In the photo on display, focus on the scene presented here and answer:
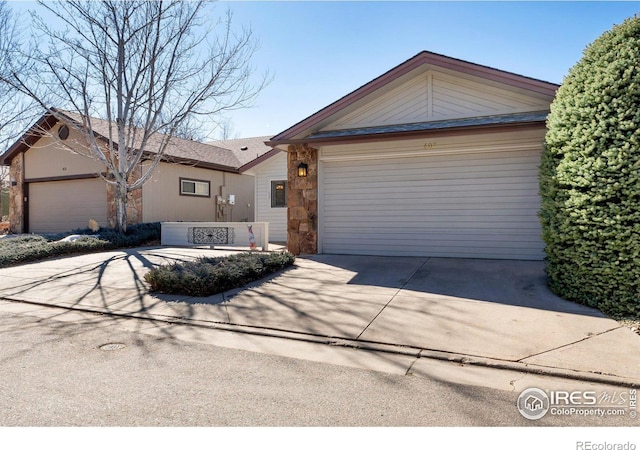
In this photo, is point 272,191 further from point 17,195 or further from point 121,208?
point 17,195

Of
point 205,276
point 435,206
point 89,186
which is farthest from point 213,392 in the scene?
point 89,186

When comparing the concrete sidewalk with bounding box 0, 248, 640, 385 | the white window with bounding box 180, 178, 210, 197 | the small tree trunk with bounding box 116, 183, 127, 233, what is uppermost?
the white window with bounding box 180, 178, 210, 197

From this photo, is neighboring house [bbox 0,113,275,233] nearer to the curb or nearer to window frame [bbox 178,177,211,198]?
window frame [bbox 178,177,211,198]

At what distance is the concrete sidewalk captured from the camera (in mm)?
3795

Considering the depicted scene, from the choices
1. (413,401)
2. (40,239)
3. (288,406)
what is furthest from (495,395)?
(40,239)

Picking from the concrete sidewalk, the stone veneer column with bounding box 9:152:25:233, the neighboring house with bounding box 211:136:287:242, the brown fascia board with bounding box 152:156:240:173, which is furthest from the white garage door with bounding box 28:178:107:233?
the concrete sidewalk

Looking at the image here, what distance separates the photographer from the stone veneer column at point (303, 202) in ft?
32.4

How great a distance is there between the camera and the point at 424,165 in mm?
9156

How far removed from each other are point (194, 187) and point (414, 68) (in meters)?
12.0

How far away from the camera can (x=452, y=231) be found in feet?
29.3

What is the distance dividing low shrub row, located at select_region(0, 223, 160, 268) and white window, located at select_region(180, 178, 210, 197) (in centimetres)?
309

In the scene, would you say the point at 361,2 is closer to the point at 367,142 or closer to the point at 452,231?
the point at 367,142

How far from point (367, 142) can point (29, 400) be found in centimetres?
766

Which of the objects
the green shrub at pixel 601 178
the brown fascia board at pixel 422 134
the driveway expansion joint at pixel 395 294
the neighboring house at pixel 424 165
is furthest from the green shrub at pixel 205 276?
the green shrub at pixel 601 178
